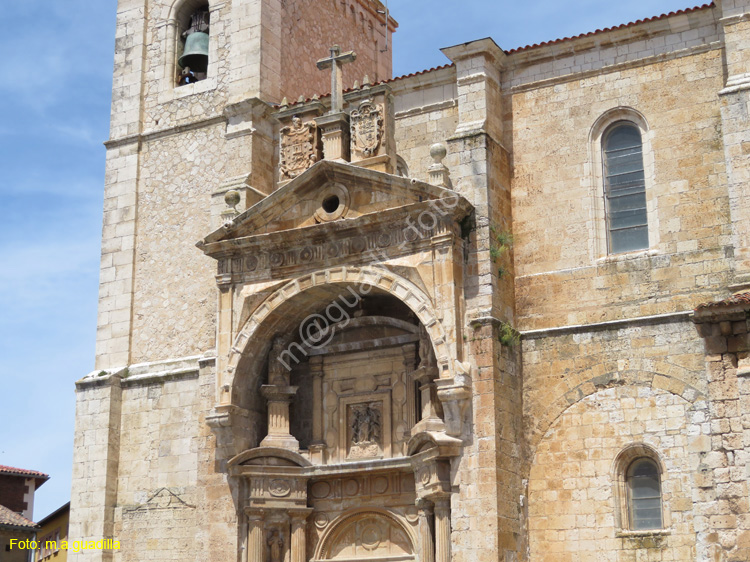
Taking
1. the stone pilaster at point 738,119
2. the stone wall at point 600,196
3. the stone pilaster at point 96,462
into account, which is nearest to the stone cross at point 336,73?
the stone wall at point 600,196

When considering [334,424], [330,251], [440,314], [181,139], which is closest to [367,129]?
[330,251]

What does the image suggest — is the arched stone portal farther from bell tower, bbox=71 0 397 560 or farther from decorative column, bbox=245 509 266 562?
bell tower, bbox=71 0 397 560

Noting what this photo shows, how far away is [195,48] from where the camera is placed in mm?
20547

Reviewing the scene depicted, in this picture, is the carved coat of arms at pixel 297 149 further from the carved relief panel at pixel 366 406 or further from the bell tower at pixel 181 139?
the carved relief panel at pixel 366 406

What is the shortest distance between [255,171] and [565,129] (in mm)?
5284

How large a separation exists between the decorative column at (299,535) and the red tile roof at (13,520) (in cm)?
1583

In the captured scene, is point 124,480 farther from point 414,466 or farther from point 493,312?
point 493,312

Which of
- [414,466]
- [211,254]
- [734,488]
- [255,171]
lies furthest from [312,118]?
[734,488]

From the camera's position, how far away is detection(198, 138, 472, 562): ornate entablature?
16156mm

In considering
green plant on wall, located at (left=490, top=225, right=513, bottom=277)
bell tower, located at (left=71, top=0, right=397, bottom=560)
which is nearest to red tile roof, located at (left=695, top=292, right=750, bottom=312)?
green plant on wall, located at (left=490, top=225, right=513, bottom=277)

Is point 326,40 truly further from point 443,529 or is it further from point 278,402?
point 443,529

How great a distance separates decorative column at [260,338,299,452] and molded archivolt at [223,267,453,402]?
298mm

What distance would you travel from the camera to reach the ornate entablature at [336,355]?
16156mm

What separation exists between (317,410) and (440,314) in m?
2.99
